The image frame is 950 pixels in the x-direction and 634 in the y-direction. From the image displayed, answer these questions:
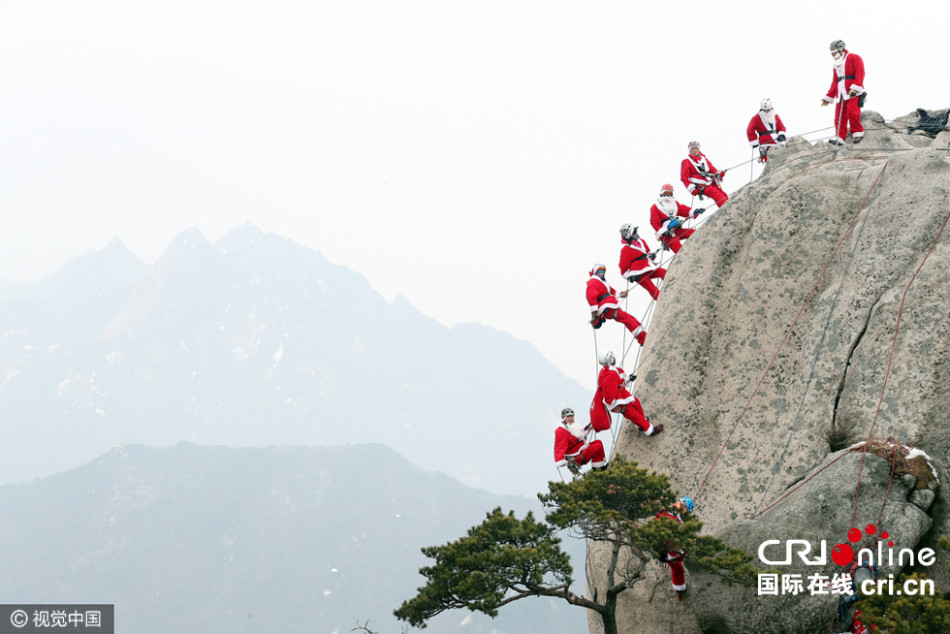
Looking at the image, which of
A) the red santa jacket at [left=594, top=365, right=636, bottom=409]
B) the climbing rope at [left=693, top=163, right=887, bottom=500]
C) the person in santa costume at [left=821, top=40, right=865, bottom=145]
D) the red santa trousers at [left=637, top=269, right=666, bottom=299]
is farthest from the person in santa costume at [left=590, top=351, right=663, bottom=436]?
the person in santa costume at [left=821, top=40, right=865, bottom=145]

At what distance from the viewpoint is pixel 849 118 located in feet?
66.5

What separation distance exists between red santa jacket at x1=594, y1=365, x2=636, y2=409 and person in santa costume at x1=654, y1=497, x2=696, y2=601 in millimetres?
2424

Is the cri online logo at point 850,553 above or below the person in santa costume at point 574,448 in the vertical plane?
below

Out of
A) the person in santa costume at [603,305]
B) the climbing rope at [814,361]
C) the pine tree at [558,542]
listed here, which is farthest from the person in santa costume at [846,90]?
the pine tree at [558,542]

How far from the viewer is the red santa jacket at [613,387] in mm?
16797

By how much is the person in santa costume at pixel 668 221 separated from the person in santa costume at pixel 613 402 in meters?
5.73

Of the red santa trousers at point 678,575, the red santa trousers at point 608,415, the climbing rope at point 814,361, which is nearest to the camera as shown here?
the red santa trousers at point 678,575

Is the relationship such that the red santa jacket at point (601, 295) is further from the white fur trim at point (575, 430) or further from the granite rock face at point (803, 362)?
the white fur trim at point (575, 430)

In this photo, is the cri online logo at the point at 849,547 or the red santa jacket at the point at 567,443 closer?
the cri online logo at the point at 849,547

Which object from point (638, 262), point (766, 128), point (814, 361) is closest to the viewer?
point (814, 361)

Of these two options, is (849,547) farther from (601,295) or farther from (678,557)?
(601,295)

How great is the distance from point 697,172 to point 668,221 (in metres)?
2.00

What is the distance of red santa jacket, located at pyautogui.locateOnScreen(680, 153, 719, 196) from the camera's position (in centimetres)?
2256

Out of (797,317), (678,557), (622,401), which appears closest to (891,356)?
(797,317)
